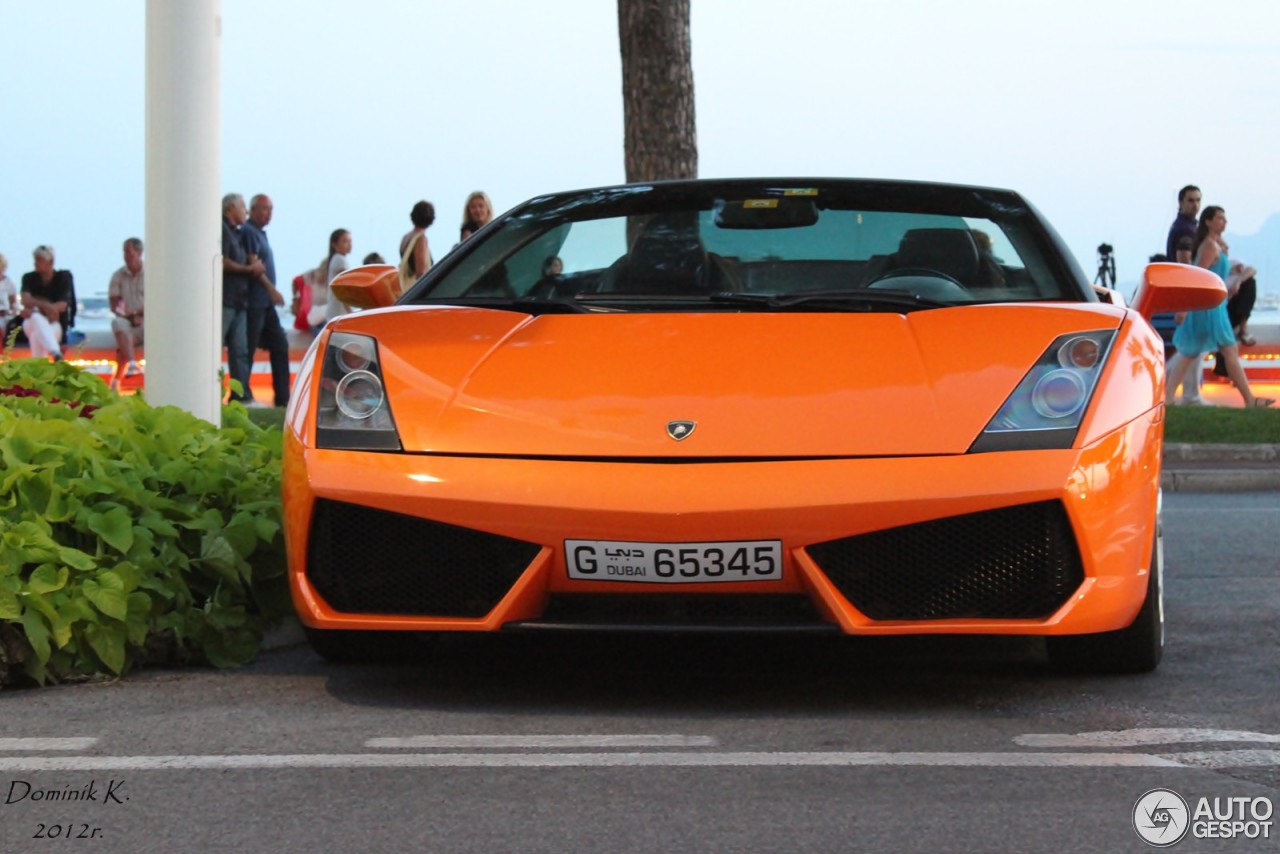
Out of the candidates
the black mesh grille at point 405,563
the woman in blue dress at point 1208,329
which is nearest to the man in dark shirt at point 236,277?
the woman in blue dress at point 1208,329

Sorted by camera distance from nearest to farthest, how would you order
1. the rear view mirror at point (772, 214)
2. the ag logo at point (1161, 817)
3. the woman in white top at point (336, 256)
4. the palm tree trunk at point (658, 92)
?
the ag logo at point (1161, 817) < the rear view mirror at point (772, 214) < the palm tree trunk at point (658, 92) < the woman in white top at point (336, 256)

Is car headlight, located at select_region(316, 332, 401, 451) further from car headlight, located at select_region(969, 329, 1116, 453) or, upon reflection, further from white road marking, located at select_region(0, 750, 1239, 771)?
car headlight, located at select_region(969, 329, 1116, 453)

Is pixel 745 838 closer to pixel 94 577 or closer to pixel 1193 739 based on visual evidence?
pixel 1193 739

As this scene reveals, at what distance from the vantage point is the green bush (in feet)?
15.7

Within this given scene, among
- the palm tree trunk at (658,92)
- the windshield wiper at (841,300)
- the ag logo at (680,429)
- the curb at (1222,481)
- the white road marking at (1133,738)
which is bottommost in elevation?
the curb at (1222,481)

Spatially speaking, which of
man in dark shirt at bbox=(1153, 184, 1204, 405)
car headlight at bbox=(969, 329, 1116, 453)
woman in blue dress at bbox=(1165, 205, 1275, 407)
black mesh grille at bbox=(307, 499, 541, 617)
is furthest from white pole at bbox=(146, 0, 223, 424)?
man in dark shirt at bbox=(1153, 184, 1204, 405)

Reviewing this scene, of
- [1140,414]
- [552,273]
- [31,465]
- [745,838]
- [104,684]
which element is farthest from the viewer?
[552,273]

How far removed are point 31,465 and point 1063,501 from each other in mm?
2565

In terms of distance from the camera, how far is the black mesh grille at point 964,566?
14.0ft

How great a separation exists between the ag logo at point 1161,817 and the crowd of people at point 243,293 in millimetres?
8363

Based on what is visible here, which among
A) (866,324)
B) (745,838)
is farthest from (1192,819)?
(866,324)

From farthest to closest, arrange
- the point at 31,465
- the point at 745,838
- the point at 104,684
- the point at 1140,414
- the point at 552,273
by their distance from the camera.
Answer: the point at 552,273 < the point at 31,465 < the point at 104,684 < the point at 1140,414 < the point at 745,838

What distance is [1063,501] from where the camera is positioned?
4.24 meters

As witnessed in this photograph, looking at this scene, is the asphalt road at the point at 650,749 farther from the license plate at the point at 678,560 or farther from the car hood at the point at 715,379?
the car hood at the point at 715,379
